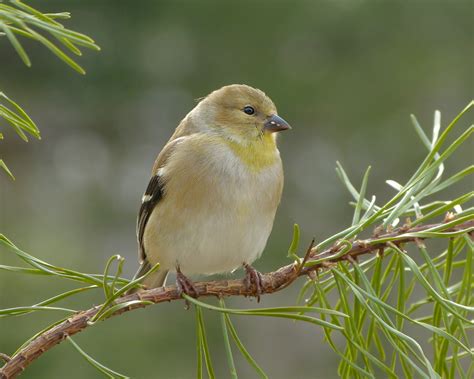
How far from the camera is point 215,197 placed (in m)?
1.54

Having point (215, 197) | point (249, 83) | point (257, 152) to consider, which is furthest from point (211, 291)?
point (249, 83)

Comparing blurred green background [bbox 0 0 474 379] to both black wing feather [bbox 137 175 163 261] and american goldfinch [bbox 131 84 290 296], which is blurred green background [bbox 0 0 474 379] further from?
american goldfinch [bbox 131 84 290 296]

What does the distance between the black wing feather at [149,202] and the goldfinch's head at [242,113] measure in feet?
0.64

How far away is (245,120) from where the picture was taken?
69.8 inches

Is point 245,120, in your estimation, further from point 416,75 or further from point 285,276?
point 416,75

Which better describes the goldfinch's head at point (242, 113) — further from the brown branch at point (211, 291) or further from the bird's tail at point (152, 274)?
the brown branch at point (211, 291)

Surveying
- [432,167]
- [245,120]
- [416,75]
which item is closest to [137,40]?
[416,75]

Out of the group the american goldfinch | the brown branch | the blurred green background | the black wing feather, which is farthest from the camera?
the blurred green background

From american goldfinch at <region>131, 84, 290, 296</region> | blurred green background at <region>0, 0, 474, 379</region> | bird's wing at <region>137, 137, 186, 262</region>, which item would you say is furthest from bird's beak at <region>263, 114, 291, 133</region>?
blurred green background at <region>0, 0, 474, 379</region>

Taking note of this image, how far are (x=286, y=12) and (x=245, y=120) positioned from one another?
11.0ft

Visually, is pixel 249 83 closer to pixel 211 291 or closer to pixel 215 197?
pixel 215 197

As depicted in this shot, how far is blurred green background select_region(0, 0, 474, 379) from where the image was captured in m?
4.96

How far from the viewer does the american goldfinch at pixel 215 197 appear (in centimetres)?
154

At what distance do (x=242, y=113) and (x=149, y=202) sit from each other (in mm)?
311
